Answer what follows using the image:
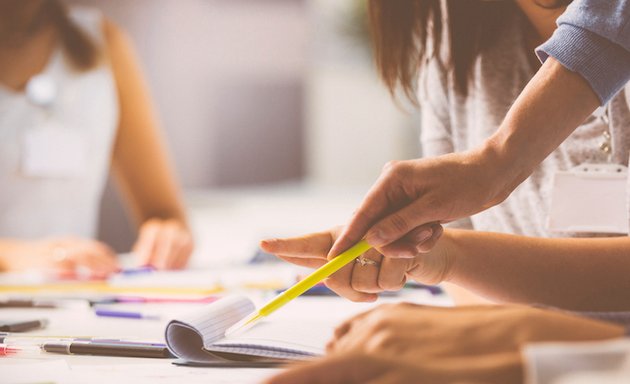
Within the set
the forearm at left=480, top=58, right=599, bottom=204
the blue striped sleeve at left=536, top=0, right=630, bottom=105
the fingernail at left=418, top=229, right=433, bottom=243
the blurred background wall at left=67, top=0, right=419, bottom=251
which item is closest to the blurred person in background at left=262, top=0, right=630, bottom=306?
the fingernail at left=418, top=229, right=433, bottom=243

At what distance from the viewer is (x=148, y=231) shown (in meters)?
1.67

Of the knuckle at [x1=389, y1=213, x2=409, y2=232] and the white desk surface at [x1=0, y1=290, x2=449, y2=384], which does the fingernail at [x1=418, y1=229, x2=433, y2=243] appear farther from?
the white desk surface at [x1=0, y1=290, x2=449, y2=384]

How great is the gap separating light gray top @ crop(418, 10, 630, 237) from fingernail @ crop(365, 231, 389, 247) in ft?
1.36

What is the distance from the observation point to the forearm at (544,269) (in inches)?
32.8

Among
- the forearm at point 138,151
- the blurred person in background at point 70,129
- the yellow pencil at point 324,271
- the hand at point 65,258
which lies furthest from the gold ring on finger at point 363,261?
the forearm at point 138,151

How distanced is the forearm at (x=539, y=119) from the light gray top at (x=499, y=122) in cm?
30

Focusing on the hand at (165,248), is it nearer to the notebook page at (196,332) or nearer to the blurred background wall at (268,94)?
the notebook page at (196,332)

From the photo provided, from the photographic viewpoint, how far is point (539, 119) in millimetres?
691

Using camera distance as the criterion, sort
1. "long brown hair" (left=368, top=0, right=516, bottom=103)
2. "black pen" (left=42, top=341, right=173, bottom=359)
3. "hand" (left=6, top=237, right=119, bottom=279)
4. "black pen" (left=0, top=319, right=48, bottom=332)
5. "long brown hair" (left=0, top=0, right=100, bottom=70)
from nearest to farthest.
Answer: "black pen" (left=42, top=341, right=173, bottom=359) → "black pen" (left=0, top=319, right=48, bottom=332) → "long brown hair" (left=368, top=0, right=516, bottom=103) → "hand" (left=6, top=237, right=119, bottom=279) → "long brown hair" (left=0, top=0, right=100, bottom=70)

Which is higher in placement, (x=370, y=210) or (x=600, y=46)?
(x=600, y=46)

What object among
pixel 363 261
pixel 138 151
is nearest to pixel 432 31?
pixel 363 261

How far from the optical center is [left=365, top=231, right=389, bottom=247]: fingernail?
0.71 meters

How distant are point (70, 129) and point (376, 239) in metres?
1.43

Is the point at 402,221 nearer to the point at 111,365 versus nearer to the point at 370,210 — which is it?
the point at 370,210
